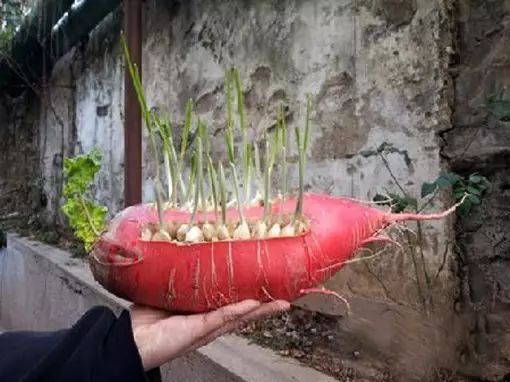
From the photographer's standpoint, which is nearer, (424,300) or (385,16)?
(424,300)

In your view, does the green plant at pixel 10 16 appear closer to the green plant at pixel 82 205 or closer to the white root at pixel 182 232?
the green plant at pixel 82 205

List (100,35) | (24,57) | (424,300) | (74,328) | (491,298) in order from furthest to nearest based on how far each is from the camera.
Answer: (24,57) → (100,35) → (424,300) → (491,298) → (74,328)

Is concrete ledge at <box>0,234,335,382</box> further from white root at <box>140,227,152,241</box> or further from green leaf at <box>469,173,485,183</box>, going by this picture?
white root at <box>140,227,152,241</box>

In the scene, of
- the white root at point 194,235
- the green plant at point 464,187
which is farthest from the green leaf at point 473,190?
the white root at point 194,235

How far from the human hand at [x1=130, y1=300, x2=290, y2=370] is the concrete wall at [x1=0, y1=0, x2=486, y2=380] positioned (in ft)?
2.98

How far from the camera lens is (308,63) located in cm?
205

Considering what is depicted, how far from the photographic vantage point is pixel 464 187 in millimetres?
1439

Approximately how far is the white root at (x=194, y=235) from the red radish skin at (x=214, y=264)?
0.05 feet

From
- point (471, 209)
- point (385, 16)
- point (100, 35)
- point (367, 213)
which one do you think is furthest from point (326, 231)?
point (100, 35)

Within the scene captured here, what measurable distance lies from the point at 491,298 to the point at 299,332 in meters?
0.78

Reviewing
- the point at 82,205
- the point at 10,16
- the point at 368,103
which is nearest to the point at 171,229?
the point at 82,205

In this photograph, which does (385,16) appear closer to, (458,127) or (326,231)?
(458,127)

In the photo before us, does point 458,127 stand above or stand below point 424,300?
above

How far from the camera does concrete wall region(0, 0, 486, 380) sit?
5.20ft
